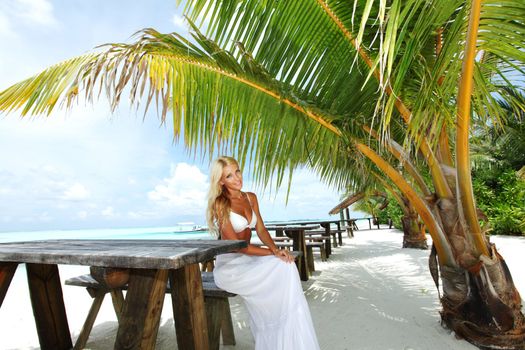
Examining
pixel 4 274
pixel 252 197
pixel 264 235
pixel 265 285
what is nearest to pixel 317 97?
pixel 252 197

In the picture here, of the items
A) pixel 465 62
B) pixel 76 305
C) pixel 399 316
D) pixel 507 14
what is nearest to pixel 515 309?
pixel 399 316

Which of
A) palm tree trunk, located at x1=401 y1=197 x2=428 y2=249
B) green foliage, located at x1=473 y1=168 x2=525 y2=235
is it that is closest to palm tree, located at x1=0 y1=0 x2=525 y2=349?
palm tree trunk, located at x1=401 y1=197 x2=428 y2=249

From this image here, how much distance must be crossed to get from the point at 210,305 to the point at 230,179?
33.9 inches

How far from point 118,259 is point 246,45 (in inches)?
69.8

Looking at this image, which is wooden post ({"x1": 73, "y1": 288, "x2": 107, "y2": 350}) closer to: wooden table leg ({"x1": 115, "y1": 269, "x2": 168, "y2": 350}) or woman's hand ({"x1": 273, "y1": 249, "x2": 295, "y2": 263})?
wooden table leg ({"x1": 115, "y1": 269, "x2": 168, "y2": 350})

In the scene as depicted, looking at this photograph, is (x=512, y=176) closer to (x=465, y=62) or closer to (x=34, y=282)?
(x=465, y=62)

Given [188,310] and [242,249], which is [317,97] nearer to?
[242,249]

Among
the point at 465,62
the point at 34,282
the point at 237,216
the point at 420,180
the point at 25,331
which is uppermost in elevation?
the point at 465,62

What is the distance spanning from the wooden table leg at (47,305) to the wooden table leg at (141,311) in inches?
49.0

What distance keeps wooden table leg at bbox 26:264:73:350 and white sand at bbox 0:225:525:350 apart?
0.97 feet

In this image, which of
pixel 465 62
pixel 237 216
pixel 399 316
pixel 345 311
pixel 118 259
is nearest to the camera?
pixel 118 259

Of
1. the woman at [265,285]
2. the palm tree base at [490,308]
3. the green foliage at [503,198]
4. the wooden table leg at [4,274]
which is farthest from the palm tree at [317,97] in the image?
the green foliage at [503,198]

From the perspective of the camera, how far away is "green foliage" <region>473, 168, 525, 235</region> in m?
9.00

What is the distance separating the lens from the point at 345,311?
2932 millimetres
